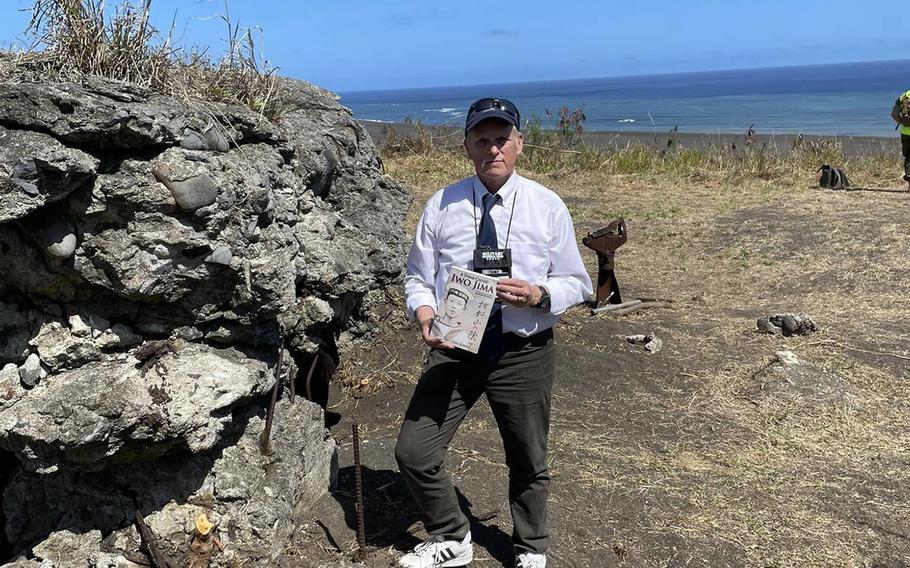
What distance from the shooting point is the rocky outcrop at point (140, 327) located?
315cm

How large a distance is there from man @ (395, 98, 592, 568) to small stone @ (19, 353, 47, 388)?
5.17 ft

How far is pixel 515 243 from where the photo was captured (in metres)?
3.03

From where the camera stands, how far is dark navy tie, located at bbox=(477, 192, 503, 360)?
300 centimetres

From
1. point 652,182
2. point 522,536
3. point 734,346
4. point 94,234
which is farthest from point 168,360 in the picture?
point 652,182

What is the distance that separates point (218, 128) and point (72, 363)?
1240 mm

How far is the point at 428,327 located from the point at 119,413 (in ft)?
4.26

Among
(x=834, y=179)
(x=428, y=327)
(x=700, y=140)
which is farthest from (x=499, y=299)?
(x=700, y=140)

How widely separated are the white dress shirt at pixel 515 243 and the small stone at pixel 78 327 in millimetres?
1442

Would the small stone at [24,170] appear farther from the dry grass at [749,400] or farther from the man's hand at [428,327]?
the dry grass at [749,400]

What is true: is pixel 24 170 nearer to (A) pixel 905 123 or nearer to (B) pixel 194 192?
(B) pixel 194 192

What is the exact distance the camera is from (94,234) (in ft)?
10.7

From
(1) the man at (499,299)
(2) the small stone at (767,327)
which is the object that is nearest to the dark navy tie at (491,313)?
(1) the man at (499,299)

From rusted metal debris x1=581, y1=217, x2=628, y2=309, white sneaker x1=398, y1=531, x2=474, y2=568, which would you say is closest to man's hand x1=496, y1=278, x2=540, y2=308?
white sneaker x1=398, y1=531, x2=474, y2=568

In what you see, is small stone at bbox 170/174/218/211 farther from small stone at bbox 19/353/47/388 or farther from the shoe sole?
the shoe sole
